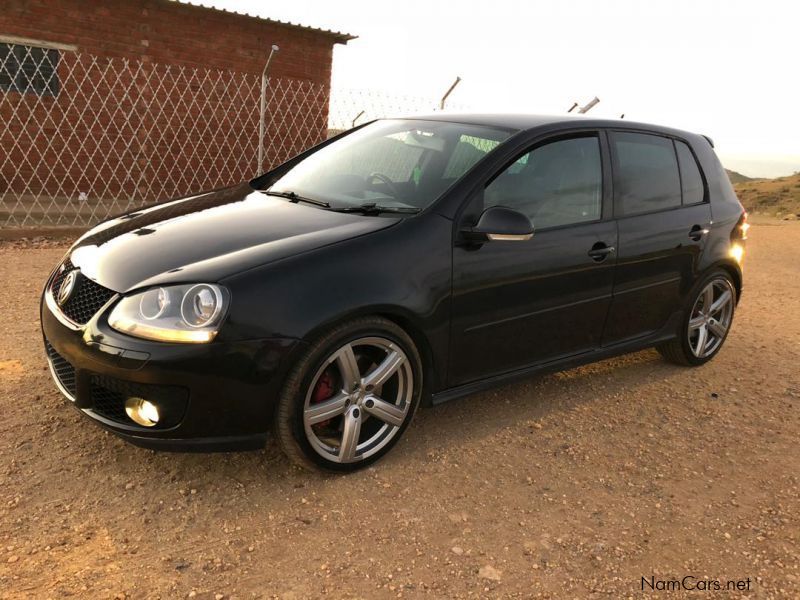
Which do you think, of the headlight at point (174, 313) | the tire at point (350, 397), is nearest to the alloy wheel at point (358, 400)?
the tire at point (350, 397)

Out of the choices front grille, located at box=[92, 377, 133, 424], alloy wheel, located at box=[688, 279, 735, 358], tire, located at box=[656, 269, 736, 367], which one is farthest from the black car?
alloy wheel, located at box=[688, 279, 735, 358]

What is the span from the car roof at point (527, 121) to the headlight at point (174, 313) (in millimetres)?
1872

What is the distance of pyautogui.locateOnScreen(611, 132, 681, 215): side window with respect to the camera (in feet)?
13.1

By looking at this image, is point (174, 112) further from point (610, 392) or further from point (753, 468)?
point (753, 468)

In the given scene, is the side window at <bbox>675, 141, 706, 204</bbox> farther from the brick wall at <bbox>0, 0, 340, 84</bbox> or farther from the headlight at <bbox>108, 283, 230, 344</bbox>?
the brick wall at <bbox>0, 0, 340, 84</bbox>

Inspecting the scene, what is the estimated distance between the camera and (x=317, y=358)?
2801 mm

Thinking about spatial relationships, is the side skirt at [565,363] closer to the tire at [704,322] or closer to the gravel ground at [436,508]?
the tire at [704,322]

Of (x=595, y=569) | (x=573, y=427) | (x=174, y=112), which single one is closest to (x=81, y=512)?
(x=595, y=569)

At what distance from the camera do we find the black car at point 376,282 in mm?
2666

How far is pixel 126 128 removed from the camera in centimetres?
1153

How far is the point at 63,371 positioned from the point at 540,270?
2245 millimetres

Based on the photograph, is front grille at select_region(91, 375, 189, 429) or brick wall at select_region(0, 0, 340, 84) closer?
front grille at select_region(91, 375, 189, 429)

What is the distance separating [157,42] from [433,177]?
32.2 feet

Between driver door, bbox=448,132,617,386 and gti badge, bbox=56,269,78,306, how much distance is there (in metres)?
1.66
